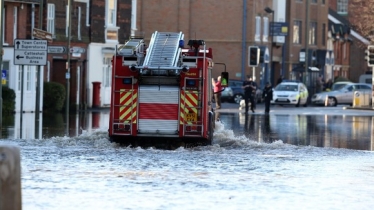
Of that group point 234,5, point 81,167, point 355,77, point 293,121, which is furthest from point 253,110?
point 355,77

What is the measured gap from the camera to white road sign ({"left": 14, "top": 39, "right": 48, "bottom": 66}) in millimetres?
33594

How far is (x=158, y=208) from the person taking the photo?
13.1 metres

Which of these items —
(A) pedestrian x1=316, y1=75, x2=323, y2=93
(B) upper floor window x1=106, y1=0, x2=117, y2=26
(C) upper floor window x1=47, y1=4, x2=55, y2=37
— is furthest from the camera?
(A) pedestrian x1=316, y1=75, x2=323, y2=93

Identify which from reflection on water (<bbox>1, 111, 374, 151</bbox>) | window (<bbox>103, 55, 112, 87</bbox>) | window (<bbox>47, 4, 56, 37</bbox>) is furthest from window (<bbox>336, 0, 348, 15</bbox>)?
reflection on water (<bbox>1, 111, 374, 151</bbox>)

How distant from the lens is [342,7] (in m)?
115

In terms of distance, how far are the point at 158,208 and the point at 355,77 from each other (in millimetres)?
97939

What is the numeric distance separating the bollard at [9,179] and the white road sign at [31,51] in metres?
22.5

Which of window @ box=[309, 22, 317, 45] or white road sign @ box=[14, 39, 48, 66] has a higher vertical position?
window @ box=[309, 22, 317, 45]

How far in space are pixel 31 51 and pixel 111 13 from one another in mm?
26067

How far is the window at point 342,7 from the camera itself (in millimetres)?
114875

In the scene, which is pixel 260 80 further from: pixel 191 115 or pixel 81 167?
pixel 81 167

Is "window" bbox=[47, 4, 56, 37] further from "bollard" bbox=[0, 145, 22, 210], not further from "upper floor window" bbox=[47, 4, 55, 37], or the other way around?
"bollard" bbox=[0, 145, 22, 210]

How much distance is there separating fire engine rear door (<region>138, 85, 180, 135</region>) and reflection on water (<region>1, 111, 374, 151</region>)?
5045 millimetres

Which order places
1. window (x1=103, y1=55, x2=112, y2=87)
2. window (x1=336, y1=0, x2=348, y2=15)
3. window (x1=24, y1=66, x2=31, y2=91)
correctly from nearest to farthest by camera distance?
1. window (x1=24, y1=66, x2=31, y2=91)
2. window (x1=103, y1=55, x2=112, y2=87)
3. window (x1=336, y1=0, x2=348, y2=15)
